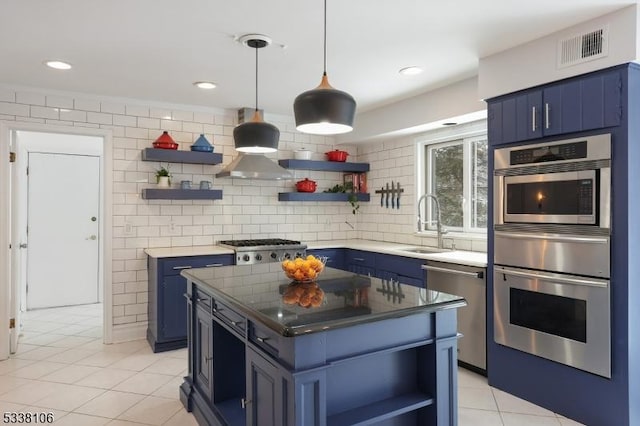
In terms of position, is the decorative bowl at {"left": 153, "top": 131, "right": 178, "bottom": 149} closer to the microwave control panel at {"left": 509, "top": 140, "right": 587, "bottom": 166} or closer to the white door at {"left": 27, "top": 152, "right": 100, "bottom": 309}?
Result: the white door at {"left": 27, "top": 152, "right": 100, "bottom": 309}

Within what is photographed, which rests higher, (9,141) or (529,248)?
(9,141)

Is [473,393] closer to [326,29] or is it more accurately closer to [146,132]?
[326,29]

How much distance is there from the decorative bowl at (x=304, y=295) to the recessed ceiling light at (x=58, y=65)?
8.37 ft

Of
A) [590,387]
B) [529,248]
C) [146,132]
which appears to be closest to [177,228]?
[146,132]

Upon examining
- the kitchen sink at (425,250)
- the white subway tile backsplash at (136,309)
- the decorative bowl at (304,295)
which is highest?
the kitchen sink at (425,250)

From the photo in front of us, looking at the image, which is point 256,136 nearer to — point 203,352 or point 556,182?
point 203,352

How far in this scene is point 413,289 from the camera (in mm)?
2277

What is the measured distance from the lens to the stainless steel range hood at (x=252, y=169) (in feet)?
14.3

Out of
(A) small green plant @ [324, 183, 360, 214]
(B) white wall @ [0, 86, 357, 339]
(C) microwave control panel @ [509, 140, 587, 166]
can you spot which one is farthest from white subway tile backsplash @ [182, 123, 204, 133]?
(C) microwave control panel @ [509, 140, 587, 166]

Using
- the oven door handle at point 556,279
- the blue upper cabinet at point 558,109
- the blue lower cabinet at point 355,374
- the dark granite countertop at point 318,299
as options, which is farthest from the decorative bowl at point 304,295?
the blue upper cabinet at point 558,109

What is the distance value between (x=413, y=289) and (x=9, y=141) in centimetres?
381

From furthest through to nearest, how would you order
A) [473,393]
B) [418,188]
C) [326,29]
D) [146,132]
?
[418,188] < [146,132] < [473,393] < [326,29]

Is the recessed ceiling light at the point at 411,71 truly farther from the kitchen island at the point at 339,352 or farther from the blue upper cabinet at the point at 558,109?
the kitchen island at the point at 339,352

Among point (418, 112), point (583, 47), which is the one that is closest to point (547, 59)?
point (583, 47)
